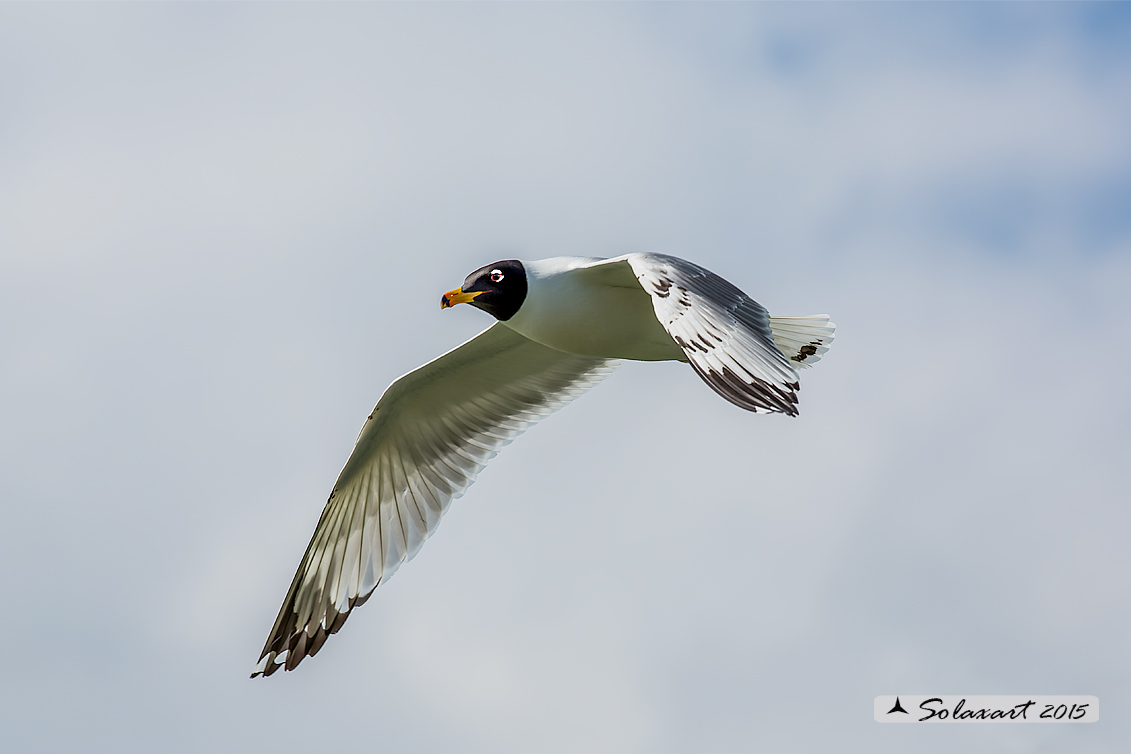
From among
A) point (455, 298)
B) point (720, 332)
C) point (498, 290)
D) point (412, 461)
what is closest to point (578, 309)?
point (498, 290)

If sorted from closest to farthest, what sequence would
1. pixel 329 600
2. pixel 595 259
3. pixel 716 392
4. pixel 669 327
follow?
1. pixel 716 392
2. pixel 669 327
3. pixel 595 259
4. pixel 329 600

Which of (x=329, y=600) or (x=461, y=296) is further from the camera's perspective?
(x=329, y=600)

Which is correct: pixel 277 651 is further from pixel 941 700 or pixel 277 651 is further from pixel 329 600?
pixel 941 700

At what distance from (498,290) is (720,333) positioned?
6.91 ft

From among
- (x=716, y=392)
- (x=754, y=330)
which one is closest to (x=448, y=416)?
(x=754, y=330)

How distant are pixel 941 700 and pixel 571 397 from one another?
333cm

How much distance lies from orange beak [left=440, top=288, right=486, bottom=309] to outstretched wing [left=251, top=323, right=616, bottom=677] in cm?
95

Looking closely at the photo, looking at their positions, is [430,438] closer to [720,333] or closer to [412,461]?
[412,461]

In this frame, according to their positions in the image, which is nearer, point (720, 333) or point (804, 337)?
point (720, 333)

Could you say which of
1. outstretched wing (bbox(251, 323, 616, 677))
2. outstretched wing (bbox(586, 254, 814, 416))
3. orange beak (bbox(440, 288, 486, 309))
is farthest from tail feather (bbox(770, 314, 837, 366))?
orange beak (bbox(440, 288, 486, 309))

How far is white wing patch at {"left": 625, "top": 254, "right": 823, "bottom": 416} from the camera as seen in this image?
5.67m

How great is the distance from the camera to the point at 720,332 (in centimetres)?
610

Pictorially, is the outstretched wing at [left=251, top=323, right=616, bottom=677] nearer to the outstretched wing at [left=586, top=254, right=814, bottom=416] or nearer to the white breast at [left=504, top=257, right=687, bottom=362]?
the white breast at [left=504, top=257, right=687, bottom=362]

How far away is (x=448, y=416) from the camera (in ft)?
30.4
